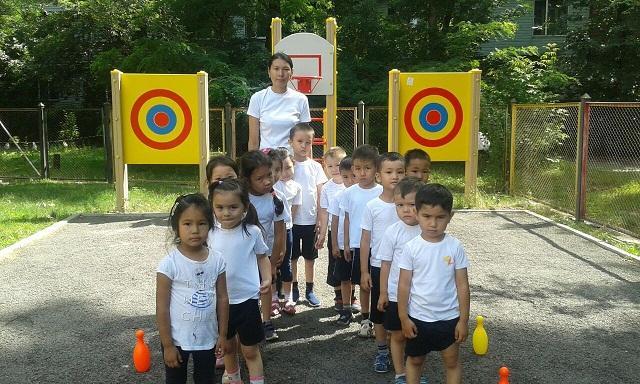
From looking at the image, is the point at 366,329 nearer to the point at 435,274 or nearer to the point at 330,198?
the point at 330,198

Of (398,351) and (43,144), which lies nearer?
(398,351)

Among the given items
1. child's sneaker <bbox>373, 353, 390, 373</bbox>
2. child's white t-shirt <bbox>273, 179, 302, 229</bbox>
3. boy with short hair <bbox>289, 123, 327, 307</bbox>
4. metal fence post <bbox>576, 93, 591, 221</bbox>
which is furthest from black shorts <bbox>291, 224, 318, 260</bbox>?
metal fence post <bbox>576, 93, 591, 221</bbox>

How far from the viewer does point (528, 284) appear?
5.85 m

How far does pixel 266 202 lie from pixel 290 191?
763mm

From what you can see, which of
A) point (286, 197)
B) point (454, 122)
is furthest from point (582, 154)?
point (286, 197)

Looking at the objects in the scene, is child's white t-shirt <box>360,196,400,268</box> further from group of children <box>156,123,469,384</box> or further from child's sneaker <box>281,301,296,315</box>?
child's sneaker <box>281,301,296,315</box>

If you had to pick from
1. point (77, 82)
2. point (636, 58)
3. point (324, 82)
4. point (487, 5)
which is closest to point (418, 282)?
point (324, 82)

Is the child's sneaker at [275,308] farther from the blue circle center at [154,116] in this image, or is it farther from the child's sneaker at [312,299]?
the blue circle center at [154,116]

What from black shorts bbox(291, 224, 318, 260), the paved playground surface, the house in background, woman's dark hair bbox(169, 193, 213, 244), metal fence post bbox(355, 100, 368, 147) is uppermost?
the house in background

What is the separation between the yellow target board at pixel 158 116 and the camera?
9.63 m

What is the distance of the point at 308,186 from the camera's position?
489 centimetres

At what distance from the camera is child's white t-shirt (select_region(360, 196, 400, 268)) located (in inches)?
147

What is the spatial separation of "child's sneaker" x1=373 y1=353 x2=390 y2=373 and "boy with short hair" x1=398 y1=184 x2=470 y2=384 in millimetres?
758

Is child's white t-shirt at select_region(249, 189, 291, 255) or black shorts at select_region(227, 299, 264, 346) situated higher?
child's white t-shirt at select_region(249, 189, 291, 255)
